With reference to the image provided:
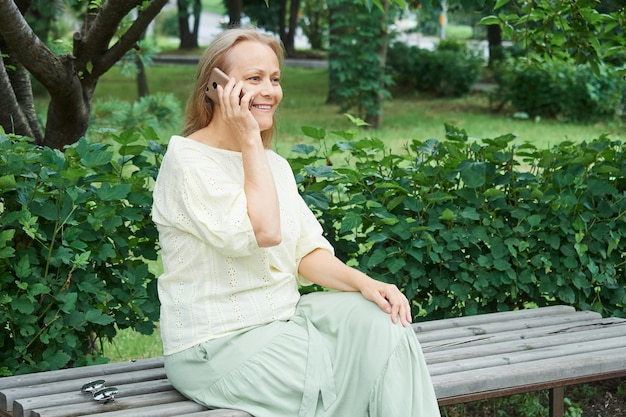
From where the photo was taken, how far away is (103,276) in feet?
11.7

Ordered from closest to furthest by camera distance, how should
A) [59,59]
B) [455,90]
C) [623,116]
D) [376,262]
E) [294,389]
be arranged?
[294,389] < [376,262] < [59,59] < [623,116] < [455,90]

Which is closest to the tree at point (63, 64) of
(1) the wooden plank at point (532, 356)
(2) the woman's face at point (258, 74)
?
(2) the woman's face at point (258, 74)

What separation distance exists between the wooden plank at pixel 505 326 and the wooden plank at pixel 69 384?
97 centimetres

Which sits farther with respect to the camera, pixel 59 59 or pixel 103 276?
pixel 59 59

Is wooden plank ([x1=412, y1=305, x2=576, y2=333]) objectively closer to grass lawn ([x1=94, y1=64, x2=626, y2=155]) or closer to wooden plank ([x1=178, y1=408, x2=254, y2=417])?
wooden plank ([x1=178, y1=408, x2=254, y2=417])

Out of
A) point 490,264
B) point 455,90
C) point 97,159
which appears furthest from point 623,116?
point 97,159

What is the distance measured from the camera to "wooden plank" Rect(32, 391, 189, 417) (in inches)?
105

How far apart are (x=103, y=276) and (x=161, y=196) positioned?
0.92m

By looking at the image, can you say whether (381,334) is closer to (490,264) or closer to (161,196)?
(161,196)

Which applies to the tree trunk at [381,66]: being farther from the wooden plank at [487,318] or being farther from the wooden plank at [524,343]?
the wooden plank at [524,343]

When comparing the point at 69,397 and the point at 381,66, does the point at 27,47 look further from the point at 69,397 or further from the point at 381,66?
the point at 381,66

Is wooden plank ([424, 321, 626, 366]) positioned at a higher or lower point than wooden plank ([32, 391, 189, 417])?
lower

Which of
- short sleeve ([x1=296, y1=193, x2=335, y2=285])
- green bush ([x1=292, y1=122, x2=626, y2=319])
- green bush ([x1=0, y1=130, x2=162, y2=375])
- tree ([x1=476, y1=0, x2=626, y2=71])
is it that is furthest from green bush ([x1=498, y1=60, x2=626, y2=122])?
short sleeve ([x1=296, y1=193, x2=335, y2=285])

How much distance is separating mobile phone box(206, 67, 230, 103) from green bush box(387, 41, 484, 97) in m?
16.8
